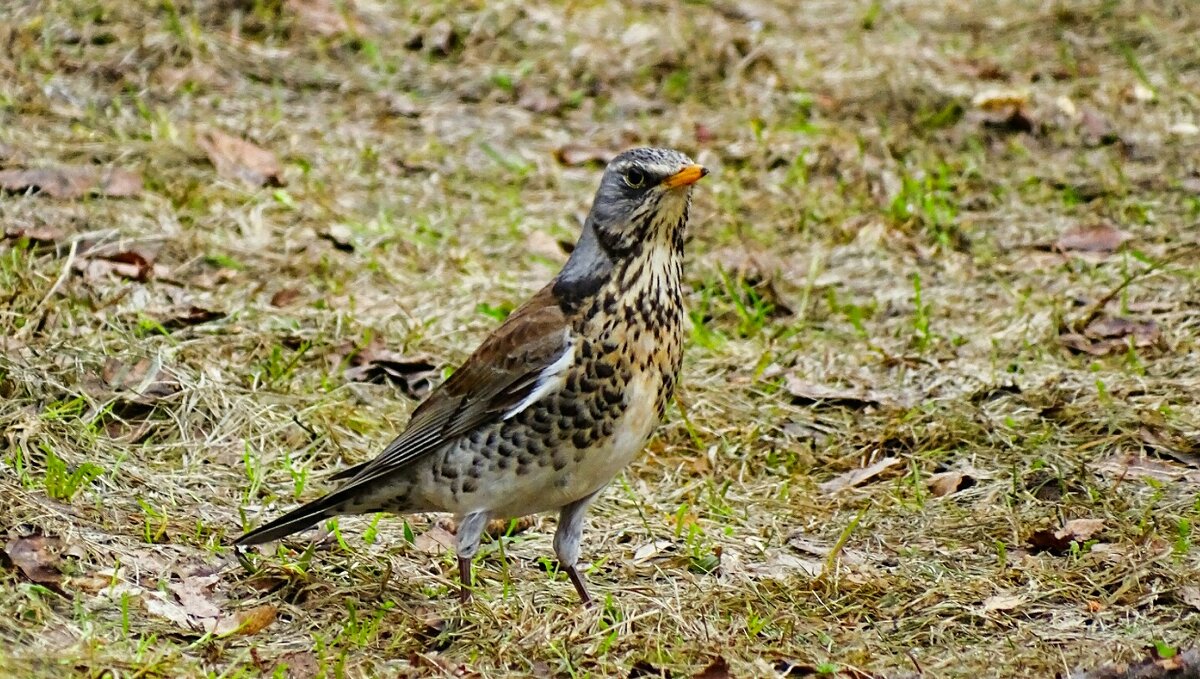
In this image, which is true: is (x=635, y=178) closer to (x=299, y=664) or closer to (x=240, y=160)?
(x=299, y=664)

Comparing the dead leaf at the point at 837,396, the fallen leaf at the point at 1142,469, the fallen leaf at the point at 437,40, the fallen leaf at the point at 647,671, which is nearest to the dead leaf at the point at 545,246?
the dead leaf at the point at 837,396

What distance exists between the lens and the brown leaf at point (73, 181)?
7.52 metres

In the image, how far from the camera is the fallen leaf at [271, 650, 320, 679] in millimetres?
4367

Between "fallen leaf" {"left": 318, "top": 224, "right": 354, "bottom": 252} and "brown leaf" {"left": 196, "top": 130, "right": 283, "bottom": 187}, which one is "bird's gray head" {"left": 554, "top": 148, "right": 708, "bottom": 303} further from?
"brown leaf" {"left": 196, "top": 130, "right": 283, "bottom": 187}

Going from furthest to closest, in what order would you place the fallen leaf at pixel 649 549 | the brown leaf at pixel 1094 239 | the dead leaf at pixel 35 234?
the brown leaf at pixel 1094 239
the dead leaf at pixel 35 234
the fallen leaf at pixel 649 549

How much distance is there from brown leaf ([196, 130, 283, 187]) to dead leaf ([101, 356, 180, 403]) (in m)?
2.15

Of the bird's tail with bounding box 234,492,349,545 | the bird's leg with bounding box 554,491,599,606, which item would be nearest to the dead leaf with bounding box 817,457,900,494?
the bird's leg with bounding box 554,491,599,606

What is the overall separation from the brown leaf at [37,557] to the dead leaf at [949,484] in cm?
299

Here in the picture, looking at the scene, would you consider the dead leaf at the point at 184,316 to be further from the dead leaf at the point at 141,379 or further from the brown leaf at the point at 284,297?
the dead leaf at the point at 141,379

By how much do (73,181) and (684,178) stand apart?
3.93 m

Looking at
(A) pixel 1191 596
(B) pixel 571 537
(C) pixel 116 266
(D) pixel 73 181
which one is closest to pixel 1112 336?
(A) pixel 1191 596

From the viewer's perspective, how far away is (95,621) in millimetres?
4477

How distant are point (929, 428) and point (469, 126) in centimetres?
408

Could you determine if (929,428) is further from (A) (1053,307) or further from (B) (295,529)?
(B) (295,529)
